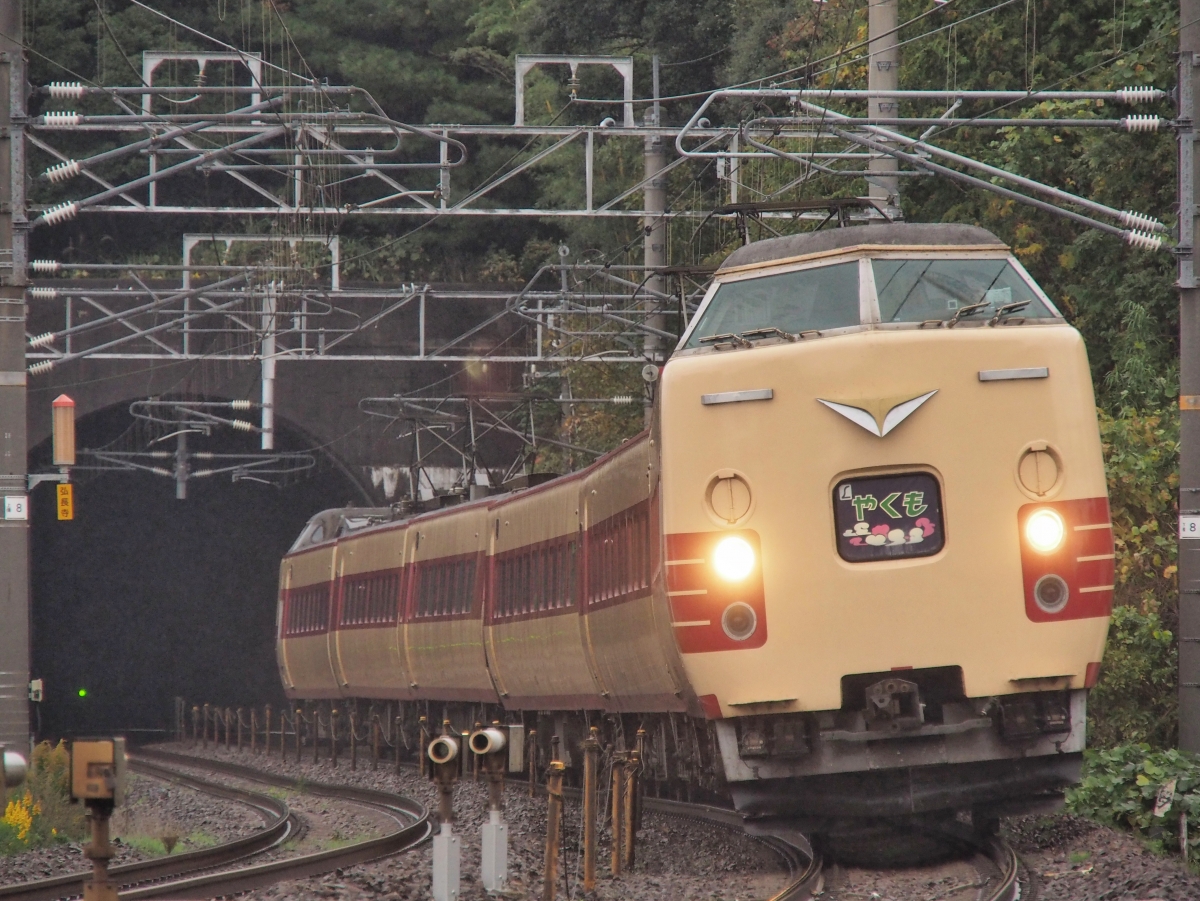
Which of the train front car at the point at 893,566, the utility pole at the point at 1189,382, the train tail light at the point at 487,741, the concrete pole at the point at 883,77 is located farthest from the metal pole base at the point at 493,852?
the concrete pole at the point at 883,77

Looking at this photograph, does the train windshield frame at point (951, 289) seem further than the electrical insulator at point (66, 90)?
No

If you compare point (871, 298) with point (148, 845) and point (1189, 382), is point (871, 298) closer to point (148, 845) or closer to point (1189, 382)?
point (1189, 382)

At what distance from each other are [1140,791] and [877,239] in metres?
3.77

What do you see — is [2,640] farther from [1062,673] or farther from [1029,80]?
[1029,80]

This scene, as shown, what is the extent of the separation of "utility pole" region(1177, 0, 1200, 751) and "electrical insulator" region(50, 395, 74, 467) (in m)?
10.8

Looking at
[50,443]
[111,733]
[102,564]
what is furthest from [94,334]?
[111,733]

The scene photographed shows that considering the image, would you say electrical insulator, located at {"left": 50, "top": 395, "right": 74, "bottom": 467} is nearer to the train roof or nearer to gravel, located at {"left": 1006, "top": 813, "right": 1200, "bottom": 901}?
the train roof

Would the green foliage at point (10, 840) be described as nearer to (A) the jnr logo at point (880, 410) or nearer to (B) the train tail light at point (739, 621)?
(B) the train tail light at point (739, 621)

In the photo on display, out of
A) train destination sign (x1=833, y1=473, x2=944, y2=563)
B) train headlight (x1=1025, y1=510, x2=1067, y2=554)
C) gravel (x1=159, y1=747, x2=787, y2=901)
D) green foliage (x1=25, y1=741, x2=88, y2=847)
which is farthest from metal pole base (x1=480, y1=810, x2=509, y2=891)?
green foliage (x1=25, y1=741, x2=88, y2=847)

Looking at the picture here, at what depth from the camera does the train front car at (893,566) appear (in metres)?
9.58

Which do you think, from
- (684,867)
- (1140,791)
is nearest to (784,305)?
(1140,791)

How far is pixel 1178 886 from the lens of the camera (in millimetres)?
9070

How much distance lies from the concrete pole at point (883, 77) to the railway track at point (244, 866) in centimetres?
685

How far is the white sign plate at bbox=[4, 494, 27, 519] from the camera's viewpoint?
51.5 ft
